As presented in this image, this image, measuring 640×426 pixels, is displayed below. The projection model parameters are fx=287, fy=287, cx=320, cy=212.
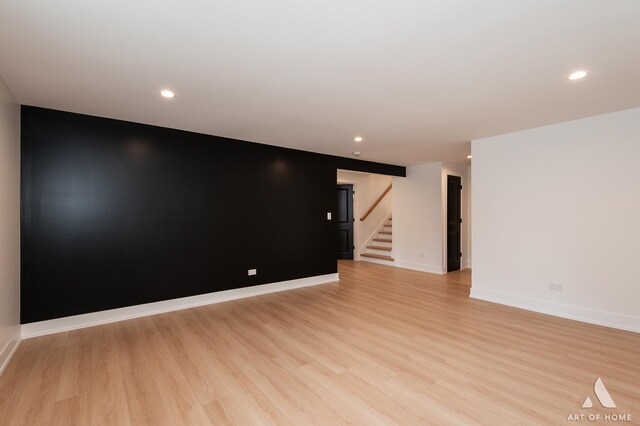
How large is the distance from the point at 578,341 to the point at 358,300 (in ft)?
8.35

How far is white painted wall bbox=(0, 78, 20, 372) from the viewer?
248 centimetres

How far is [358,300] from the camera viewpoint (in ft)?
14.6

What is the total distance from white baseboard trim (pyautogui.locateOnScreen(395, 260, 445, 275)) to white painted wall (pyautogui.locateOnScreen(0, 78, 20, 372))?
6568mm

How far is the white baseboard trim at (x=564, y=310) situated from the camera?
3.26 m

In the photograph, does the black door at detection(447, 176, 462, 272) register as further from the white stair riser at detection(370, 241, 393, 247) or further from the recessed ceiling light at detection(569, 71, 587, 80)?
the recessed ceiling light at detection(569, 71, 587, 80)

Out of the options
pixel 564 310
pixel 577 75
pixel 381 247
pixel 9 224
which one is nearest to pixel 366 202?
pixel 381 247

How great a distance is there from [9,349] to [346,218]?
22.1 ft

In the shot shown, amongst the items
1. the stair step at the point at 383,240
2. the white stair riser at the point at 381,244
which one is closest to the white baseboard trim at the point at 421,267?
the white stair riser at the point at 381,244

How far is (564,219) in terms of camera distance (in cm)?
373

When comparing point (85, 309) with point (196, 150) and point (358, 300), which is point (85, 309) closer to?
point (196, 150)

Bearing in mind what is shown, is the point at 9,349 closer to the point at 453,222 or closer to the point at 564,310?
the point at 564,310

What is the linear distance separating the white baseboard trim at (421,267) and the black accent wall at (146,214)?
2832mm

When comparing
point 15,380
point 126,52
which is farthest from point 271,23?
point 15,380

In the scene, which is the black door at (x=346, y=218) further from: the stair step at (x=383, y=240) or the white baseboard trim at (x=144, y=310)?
the white baseboard trim at (x=144, y=310)
